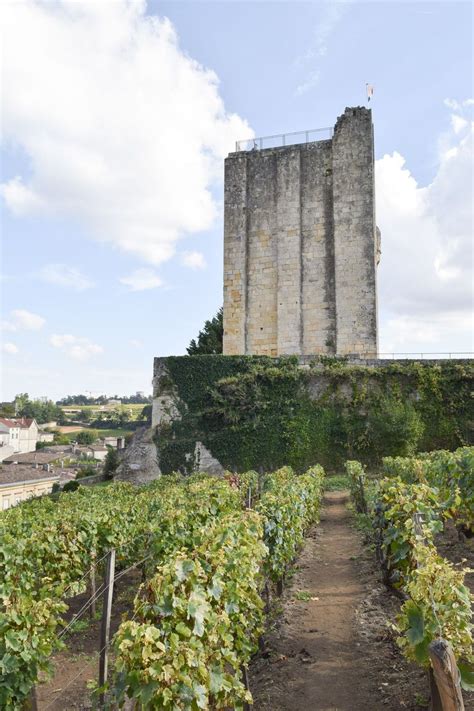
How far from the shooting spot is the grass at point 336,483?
18609mm

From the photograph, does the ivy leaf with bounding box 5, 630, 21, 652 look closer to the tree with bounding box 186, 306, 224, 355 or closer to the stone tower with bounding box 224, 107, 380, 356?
the stone tower with bounding box 224, 107, 380, 356

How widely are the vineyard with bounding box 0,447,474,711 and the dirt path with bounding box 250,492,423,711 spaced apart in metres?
0.04

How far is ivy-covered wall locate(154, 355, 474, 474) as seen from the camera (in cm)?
1931

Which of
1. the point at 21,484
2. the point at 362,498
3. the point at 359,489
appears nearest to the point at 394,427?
the point at 359,489

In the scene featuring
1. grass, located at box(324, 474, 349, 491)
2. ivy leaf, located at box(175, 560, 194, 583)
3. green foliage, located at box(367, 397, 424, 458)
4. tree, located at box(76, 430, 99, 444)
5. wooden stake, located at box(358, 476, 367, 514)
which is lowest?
tree, located at box(76, 430, 99, 444)

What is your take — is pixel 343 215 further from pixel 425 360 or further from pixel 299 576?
pixel 299 576

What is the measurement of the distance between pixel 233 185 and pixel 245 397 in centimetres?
972

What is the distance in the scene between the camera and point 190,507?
301 inches

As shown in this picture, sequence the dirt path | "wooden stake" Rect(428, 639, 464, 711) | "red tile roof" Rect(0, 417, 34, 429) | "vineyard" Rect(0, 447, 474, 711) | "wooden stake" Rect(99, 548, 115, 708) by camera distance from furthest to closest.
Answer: "red tile roof" Rect(0, 417, 34, 429) < the dirt path < "wooden stake" Rect(99, 548, 115, 708) < "vineyard" Rect(0, 447, 474, 711) < "wooden stake" Rect(428, 639, 464, 711)

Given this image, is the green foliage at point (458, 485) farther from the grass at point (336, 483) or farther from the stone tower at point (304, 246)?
the stone tower at point (304, 246)

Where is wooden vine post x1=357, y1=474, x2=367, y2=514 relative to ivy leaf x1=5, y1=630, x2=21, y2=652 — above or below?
below

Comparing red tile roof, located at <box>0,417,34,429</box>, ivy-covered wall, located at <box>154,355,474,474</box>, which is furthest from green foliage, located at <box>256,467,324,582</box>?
red tile roof, located at <box>0,417,34,429</box>

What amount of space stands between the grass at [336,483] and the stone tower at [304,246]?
5110mm

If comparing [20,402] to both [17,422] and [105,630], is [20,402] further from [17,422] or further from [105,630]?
[105,630]
